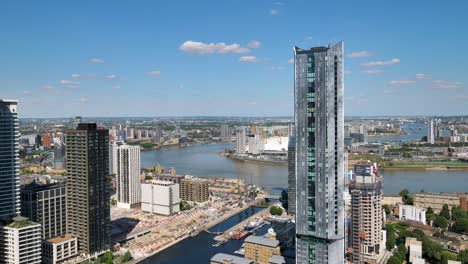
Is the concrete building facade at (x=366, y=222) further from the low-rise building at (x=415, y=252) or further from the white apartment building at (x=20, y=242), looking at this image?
the white apartment building at (x=20, y=242)

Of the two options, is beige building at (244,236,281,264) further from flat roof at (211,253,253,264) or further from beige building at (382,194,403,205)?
beige building at (382,194,403,205)

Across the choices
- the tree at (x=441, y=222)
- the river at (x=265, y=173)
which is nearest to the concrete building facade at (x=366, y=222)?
the tree at (x=441, y=222)

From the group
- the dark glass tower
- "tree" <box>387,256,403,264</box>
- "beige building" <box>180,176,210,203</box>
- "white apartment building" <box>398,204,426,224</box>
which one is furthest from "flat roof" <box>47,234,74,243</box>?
"white apartment building" <box>398,204,426,224</box>

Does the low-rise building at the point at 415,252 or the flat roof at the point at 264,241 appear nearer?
the low-rise building at the point at 415,252

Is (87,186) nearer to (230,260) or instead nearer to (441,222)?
(230,260)

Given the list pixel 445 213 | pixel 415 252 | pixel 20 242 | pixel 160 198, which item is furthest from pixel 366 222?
pixel 160 198

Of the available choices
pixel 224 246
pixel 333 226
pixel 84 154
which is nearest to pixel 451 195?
pixel 224 246
